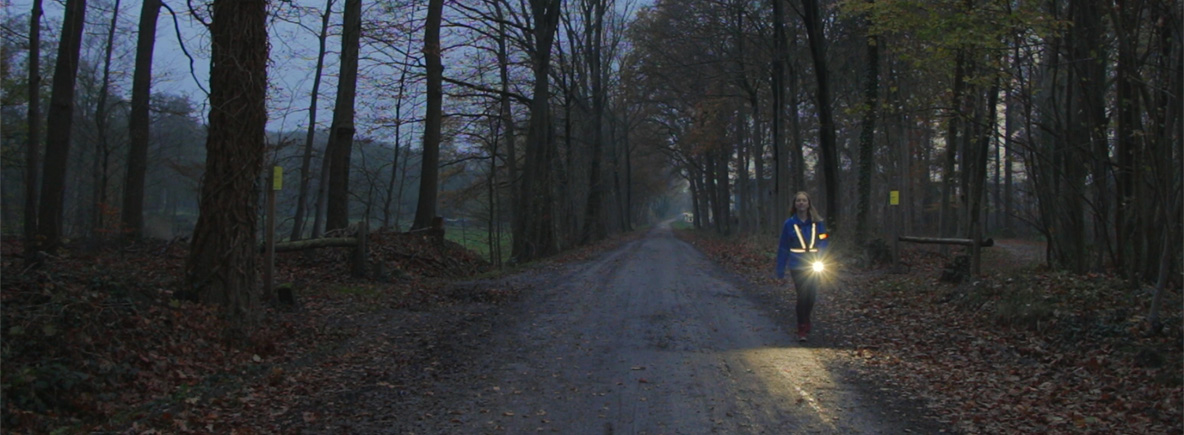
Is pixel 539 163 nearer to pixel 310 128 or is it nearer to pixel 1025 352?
pixel 310 128

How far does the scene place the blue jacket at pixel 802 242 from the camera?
9.10m

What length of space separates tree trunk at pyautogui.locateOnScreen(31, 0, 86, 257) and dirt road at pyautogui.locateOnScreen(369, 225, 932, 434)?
329 inches

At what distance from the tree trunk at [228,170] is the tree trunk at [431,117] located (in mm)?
10442

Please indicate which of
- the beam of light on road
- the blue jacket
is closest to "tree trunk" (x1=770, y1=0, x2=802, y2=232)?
the blue jacket

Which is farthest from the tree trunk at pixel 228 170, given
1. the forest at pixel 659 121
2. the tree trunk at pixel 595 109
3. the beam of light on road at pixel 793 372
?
the tree trunk at pixel 595 109

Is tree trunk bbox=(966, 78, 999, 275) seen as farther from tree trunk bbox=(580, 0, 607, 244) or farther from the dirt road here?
tree trunk bbox=(580, 0, 607, 244)

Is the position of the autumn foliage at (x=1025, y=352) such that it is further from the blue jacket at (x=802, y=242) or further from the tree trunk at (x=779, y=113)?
the tree trunk at (x=779, y=113)

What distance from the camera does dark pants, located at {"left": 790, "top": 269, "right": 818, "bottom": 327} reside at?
920 cm

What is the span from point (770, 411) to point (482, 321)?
17.5ft

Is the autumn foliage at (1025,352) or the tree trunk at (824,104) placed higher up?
the tree trunk at (824,104)

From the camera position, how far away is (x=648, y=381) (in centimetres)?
686

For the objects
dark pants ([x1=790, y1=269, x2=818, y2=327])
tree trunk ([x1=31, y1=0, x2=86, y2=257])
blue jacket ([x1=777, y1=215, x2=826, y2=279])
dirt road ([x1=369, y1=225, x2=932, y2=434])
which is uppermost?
tree trunk ([x1=31, y1=0, x2=86, y2=257])

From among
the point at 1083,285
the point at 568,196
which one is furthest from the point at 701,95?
the point at 1083,285

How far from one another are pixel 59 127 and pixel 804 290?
12.7 metres
